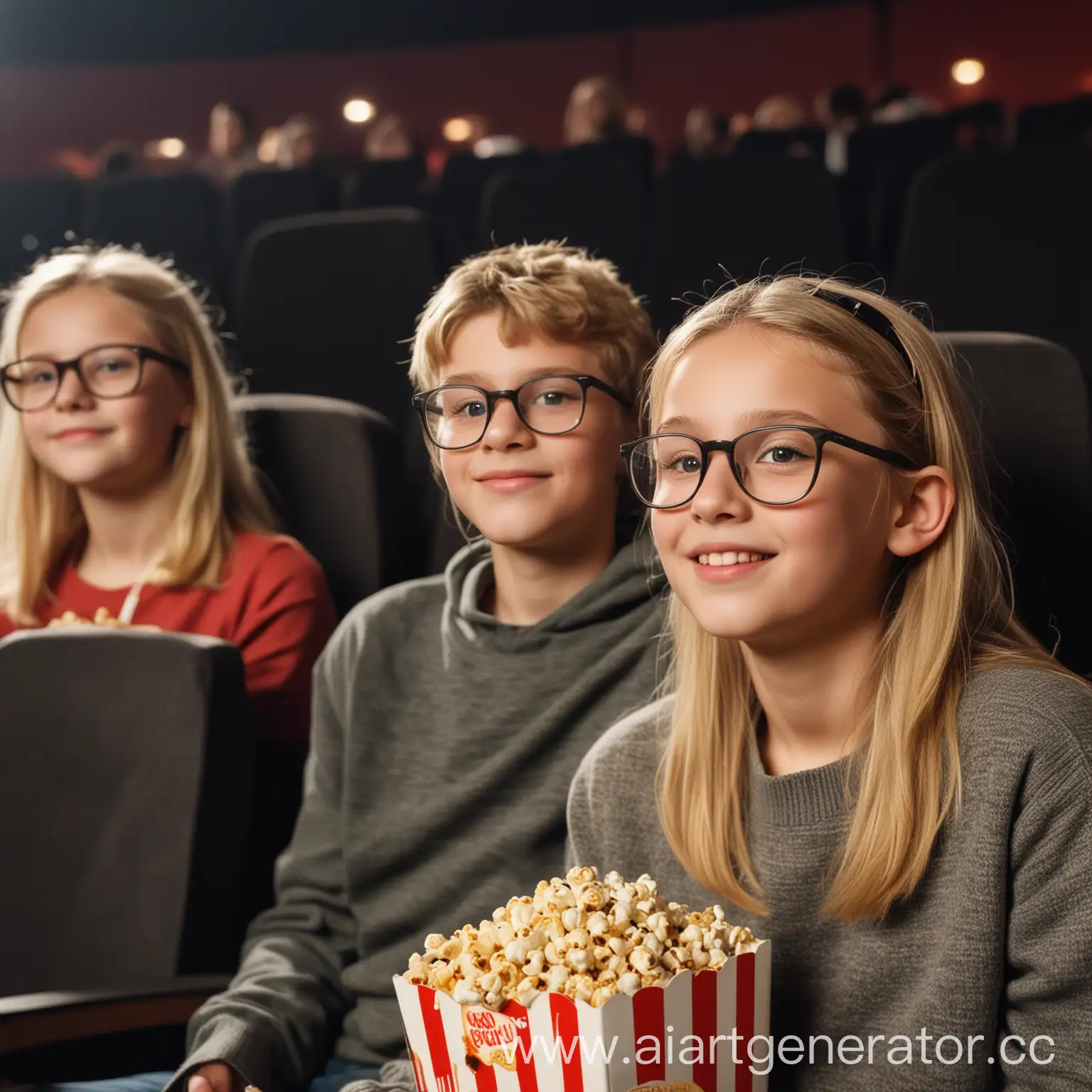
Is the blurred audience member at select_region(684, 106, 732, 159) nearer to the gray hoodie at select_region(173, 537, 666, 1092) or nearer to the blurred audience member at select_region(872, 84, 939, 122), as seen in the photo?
the blurred audience member at select_region(872, 84, 939, 122)

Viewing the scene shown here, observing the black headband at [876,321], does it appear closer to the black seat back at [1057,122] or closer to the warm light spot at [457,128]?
the black seat back at [1057,122]

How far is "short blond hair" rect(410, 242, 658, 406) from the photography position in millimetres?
1260

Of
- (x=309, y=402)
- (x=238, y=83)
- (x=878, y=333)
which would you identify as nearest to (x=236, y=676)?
(x=309, y=402)

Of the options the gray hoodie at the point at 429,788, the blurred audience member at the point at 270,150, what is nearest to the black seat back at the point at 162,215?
the blurred audience member at the point at 270,150

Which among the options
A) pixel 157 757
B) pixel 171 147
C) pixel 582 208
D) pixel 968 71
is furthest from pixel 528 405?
pixel 171 147

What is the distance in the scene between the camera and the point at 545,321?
1.26m

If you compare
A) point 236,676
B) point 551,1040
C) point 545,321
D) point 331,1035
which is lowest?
point 331,1035

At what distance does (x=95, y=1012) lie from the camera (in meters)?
1.14

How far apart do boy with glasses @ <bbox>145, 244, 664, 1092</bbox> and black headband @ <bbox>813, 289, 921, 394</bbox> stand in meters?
0.29

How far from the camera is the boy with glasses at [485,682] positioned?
1.24m

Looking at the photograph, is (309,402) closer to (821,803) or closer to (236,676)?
(236,676)

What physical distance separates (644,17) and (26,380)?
23.6ft

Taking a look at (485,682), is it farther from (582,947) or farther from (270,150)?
(270,150)

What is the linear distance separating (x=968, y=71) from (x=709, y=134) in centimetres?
358
